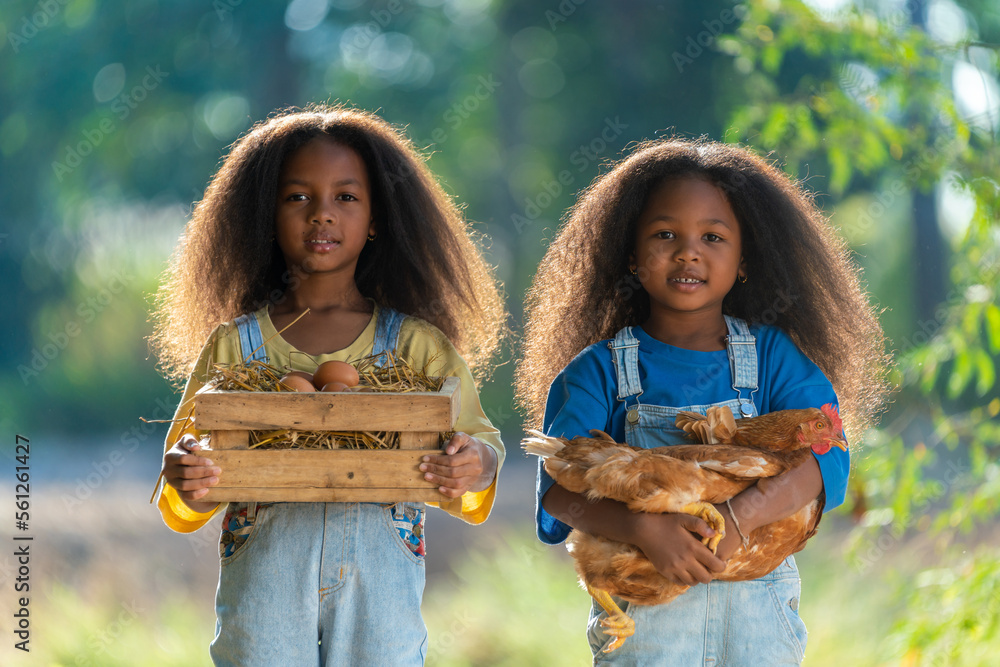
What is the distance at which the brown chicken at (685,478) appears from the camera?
1616 millimetres

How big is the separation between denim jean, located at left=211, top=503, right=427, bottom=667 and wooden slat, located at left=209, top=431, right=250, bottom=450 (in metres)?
0.25

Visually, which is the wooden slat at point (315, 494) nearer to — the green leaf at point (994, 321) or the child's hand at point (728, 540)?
Answer: the child's hand at point (728, 540)

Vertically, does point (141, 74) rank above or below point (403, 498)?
above

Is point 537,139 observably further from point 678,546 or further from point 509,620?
point 678,546

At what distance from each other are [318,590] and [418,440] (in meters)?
0.44

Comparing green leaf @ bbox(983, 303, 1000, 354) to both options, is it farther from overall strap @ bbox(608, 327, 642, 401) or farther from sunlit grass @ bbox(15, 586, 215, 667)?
sunlit grass @ bbox(15, 586, 215, 667)

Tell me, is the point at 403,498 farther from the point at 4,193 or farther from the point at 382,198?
the point at 4,193

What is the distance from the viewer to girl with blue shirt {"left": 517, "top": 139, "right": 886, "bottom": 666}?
173cm

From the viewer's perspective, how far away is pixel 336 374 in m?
1.73

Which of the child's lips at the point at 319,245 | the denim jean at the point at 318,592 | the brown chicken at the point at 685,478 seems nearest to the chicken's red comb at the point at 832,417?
the brown chicken at the point at 685,478

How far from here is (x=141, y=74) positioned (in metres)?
4.81

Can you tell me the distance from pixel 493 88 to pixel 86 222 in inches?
111

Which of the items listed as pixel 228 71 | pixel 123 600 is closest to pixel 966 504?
pixel 123 600

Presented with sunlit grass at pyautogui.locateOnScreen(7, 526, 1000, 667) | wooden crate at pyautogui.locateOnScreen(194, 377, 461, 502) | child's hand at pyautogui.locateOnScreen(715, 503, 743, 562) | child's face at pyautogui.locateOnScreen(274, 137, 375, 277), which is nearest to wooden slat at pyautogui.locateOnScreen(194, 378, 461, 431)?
wooden crate at pyautogui.locateOnScreen(194, 377, 461, 502)
